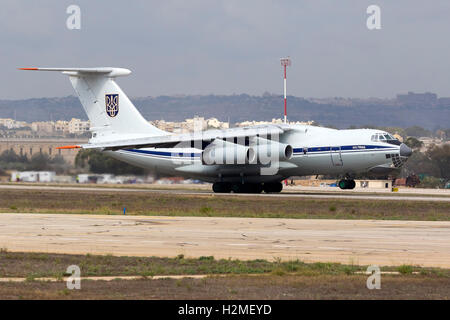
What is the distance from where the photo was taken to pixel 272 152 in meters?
43.8

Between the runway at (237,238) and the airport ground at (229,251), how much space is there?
0.03 m

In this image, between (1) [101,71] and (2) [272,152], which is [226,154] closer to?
(2) [272,152]

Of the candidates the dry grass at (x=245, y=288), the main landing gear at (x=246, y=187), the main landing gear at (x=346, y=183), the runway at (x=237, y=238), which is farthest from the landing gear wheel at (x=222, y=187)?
the dry grass at (x=245, y=288)

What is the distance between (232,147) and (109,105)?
30.3ft

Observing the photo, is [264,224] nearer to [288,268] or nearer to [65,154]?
[288,268]

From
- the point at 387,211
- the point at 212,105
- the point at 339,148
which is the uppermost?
the point at 212,105

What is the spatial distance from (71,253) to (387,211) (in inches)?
738

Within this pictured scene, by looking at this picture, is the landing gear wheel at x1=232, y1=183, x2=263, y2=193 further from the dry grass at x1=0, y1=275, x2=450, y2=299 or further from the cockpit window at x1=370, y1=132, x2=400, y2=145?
the dry grass at x1=0, y1=275, x2=450, y2=299

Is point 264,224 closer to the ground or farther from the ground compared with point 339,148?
closer to the ground

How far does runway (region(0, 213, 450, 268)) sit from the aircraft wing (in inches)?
659

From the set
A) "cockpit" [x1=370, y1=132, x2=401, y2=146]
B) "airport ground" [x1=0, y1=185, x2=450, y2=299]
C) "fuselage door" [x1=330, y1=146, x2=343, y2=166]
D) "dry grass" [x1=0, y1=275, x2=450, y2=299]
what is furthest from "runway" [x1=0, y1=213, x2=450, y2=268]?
"cockpit" [x1=370, y1=132, x2=401, y2=146]

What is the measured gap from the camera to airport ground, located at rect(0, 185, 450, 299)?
12945 millimetres

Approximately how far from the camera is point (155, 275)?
47.8 feet
